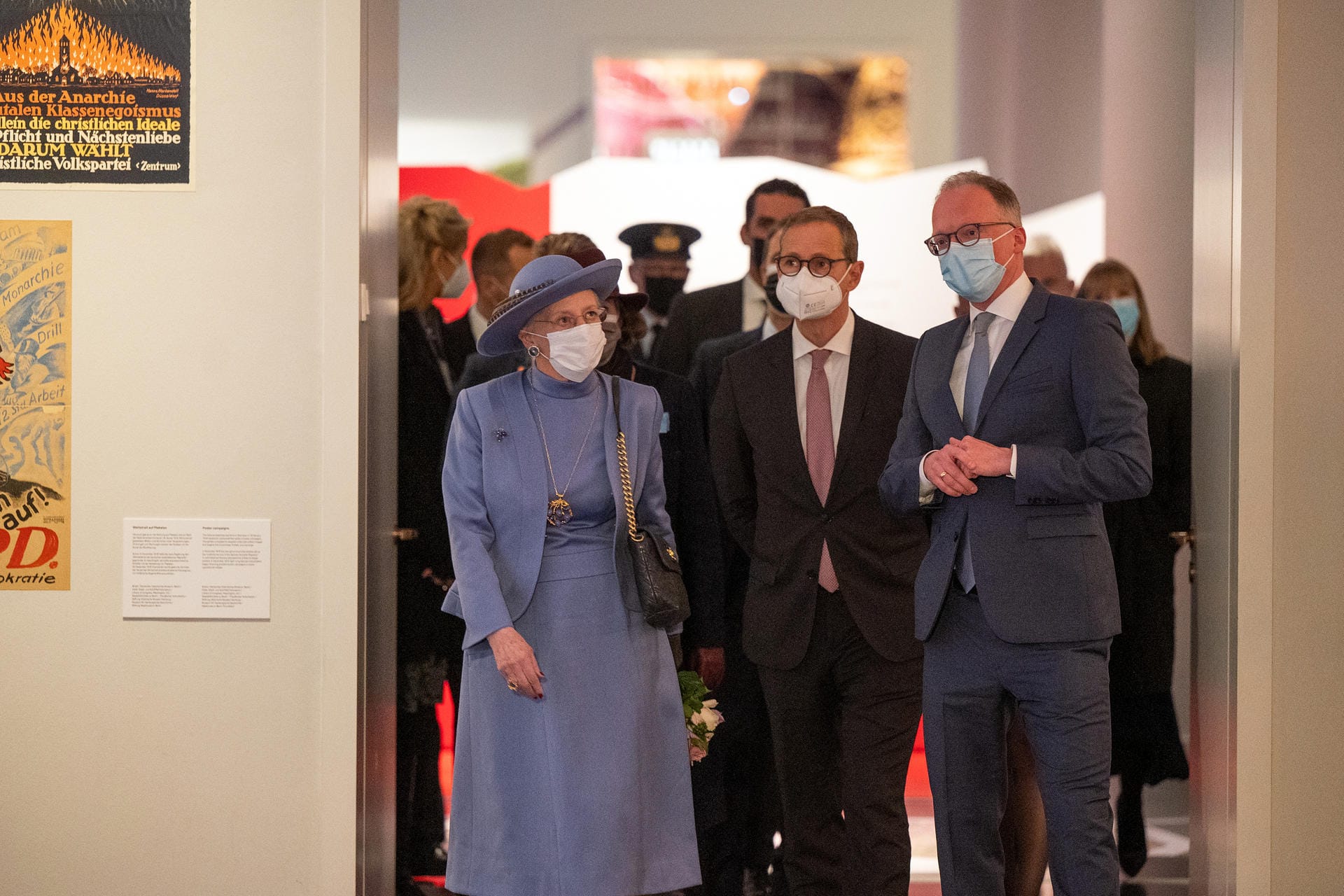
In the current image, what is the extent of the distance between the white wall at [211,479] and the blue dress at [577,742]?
0.51 m

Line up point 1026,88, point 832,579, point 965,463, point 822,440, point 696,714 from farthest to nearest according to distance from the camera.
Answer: point 1026,88
point 822,440
point 832,579
point 696,714
point 965,463

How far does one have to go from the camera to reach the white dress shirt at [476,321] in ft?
15.5

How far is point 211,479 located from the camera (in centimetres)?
341

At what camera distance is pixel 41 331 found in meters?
3.39

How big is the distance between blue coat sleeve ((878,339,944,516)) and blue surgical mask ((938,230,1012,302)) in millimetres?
223

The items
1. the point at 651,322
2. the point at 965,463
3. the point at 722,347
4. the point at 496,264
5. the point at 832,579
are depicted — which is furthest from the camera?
the point at 651,322

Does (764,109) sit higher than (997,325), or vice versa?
(764,109)

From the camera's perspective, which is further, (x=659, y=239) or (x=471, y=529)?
(x=659, y=239)

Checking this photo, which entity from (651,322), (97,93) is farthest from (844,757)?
(97,93)

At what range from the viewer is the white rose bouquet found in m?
3.36

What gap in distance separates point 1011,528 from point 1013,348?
0.40 metres

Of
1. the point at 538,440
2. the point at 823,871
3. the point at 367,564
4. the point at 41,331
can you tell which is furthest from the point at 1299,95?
the point at 41,331

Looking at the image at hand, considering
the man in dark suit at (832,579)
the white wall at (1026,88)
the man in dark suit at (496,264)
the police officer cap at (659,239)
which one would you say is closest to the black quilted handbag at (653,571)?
the man in dark suit at (832,579)

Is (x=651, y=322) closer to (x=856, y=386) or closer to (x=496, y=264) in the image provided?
(x=496, y=264)
